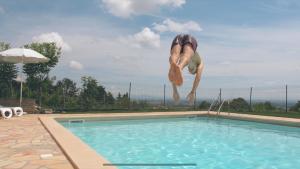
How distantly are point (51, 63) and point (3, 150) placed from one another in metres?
14.6

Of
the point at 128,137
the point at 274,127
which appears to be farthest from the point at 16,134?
the point at 274,127

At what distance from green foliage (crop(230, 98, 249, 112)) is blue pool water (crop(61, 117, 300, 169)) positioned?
5.60 metres

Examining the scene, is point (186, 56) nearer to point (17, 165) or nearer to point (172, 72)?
point (172, 72)

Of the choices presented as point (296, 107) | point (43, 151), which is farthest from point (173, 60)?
point (296, 107)

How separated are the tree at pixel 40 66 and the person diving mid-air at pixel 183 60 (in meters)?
16.9

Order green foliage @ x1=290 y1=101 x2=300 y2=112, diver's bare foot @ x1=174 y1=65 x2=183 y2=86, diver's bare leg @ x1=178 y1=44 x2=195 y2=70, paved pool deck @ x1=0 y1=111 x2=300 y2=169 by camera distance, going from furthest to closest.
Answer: green foliage @ x1=290 y1=101 x2=300 y2=112 → paved pool deck @ x1=0 y1=111 x2=300 y2=169 → diver's bare leg @ x1=178 y1=44 x2=195 y2=70 → diver's bare foot @ x1=174 y1=65 x2=183 y2=86

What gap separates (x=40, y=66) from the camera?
19.9 meters

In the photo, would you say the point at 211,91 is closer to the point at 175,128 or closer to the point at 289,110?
the point at 289,110

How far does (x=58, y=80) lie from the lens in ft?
67.5

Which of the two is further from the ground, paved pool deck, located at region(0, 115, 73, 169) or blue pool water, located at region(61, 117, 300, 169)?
paved pool deck, located at region(0, 115, 73, 169)

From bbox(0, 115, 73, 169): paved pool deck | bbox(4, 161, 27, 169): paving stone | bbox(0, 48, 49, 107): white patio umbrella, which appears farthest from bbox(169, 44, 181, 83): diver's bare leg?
bbox(0, 48, 49, 107): white patio umbrella

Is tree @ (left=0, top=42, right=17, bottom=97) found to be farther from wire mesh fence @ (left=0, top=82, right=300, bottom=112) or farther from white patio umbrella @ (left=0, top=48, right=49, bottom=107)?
white patio umbrella @ (left=0, top=48, right=49, bottom=107)

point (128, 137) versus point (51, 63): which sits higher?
point (51, 63)

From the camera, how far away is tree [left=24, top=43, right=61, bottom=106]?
19.6m
